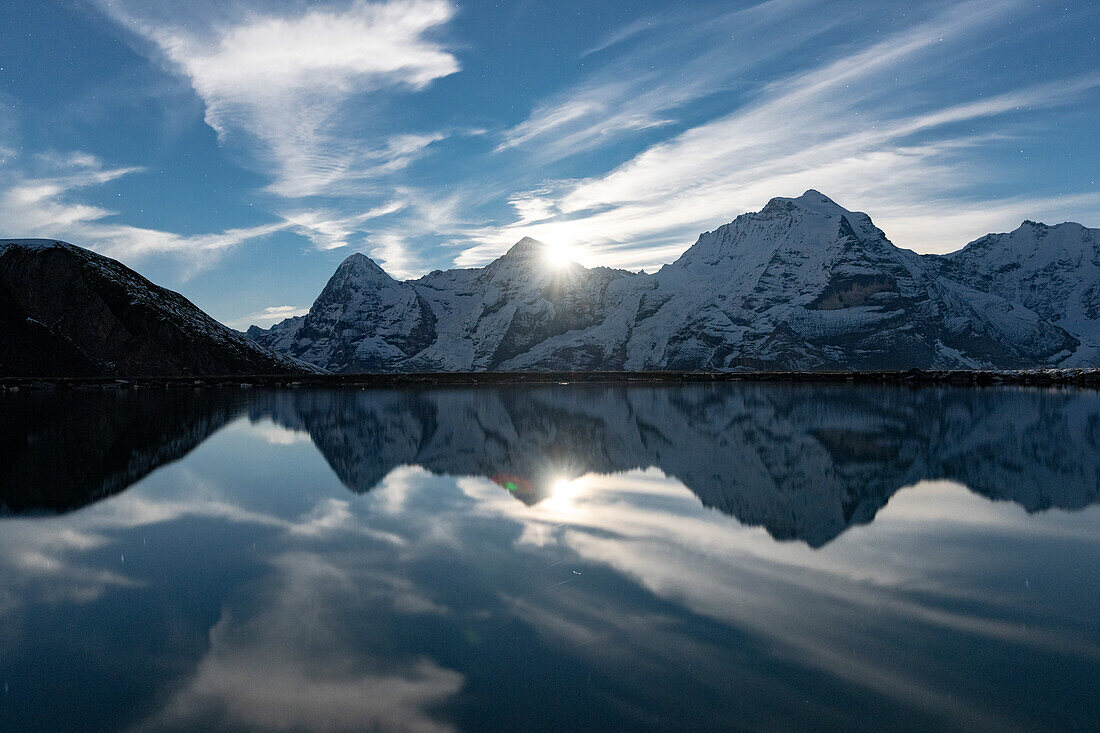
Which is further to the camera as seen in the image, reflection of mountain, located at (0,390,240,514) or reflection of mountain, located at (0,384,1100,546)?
reflection of mountain, located at (0,390,240,514)

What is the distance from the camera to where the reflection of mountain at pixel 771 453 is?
990 inches

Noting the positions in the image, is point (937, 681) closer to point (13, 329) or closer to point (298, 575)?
point (298, 575)

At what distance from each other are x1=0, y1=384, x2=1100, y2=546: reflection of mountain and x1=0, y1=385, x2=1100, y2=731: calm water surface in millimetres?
361

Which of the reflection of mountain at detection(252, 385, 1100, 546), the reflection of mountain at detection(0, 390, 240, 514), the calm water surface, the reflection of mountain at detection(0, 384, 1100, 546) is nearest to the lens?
the calm water surface

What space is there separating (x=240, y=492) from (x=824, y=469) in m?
23.6

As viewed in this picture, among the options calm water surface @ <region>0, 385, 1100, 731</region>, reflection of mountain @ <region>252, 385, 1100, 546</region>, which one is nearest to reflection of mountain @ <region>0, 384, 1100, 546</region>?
reflection of mountain @ <region>252, 385, 1100, 546</region>

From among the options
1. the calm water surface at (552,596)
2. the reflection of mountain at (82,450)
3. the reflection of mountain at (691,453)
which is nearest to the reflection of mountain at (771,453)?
the reflection of mountain at (691,453)

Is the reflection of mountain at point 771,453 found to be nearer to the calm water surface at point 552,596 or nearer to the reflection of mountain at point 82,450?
the calm water surface at point 552,596

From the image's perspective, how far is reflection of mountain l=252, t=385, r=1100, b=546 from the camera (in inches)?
990

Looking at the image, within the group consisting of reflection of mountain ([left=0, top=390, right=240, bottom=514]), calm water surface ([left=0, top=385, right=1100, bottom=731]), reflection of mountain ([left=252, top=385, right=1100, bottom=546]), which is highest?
reflection of mountain ([left=0, top=390, right=240, bottom=514])

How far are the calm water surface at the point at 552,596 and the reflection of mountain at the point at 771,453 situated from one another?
0.32 metres

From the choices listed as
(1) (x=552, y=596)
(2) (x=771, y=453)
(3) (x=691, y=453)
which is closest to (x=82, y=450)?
(3) (x=691, y=453)

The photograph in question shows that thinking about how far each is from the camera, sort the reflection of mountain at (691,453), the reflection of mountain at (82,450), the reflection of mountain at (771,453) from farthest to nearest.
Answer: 1. the reflection of mountain at (82,450)
2. the reflection of mountain at (691,453)
3. the reflection of mountain at (771,453)

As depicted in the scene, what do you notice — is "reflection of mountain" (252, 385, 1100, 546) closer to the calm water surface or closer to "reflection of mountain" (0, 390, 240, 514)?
the calm water surface
